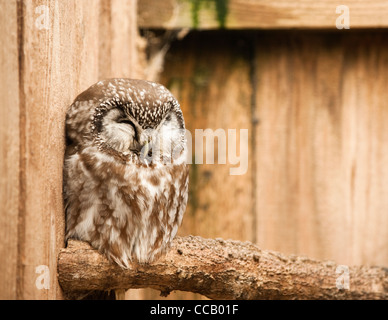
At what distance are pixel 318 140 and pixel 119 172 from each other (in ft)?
3.77

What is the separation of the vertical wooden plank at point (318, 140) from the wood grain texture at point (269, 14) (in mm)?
165

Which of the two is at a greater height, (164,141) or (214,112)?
(214,112)

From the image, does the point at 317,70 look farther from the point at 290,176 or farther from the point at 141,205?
the point at 141,205

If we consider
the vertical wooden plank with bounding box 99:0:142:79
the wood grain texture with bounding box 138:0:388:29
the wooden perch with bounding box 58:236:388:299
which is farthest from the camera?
the wood grain texture with bounding box 138:0:388:29

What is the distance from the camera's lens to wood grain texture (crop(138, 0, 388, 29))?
265 centimetres

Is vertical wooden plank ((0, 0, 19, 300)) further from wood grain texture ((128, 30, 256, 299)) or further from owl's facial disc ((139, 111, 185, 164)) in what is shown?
wood grain texture ((128, 30, 256, 299))

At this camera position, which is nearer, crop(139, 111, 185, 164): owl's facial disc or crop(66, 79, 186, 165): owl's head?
crop(66, 79, 186, 165): owl's head

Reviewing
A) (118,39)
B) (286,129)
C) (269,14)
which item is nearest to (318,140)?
(286,129)

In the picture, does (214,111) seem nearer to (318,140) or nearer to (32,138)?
(318,140)

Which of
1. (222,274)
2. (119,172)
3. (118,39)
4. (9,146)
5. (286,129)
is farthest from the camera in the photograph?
(286,129)

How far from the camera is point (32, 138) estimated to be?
1653 mm

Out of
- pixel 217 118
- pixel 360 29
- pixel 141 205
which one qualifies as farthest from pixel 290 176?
pixel 141 205

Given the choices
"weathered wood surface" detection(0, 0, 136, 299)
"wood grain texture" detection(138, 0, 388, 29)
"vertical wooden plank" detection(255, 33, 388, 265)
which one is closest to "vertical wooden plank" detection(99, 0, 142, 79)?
"wood grain texture" detection(138, 0, 388, 29)

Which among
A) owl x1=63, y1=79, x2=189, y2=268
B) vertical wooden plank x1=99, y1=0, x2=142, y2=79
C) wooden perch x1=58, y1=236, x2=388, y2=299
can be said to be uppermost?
vertical wooden plank x1=99, y1=0, x2=142, y2=79
